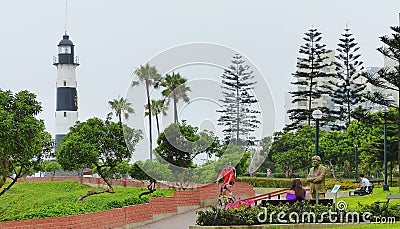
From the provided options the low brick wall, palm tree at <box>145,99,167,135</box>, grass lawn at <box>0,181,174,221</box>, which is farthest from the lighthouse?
the low brick wall

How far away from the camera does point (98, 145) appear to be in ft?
92.9

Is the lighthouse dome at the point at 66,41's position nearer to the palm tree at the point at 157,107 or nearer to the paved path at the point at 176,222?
the palm tree at the point at 157,107

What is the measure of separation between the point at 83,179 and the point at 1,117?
81.8ft

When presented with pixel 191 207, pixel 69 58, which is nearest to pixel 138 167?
pixel 191 207

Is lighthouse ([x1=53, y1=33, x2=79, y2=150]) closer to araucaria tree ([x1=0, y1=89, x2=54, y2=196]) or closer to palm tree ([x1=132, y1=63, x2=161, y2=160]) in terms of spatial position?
palm tree ([x1=132, y1=63, x2=161, y2=160])

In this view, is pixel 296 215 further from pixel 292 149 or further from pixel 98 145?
pixel 292 149

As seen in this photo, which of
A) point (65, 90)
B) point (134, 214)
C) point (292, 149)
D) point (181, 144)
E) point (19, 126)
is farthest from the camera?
point (65, 90)

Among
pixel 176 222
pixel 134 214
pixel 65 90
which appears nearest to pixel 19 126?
pixel 134 214

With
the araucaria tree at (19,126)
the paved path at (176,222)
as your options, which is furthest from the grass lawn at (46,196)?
the paved path at (176,222)

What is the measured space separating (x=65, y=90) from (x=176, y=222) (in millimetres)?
34978

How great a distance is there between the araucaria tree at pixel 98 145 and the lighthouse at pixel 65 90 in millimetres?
19990

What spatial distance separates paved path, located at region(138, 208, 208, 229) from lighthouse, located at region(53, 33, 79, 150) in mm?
30909

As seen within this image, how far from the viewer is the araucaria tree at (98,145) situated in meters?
28.1

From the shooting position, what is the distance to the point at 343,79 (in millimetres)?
45062
